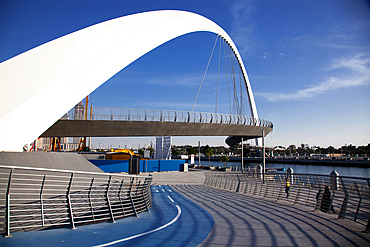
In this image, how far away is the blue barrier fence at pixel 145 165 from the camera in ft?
119

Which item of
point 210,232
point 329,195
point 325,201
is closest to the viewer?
point 210,232

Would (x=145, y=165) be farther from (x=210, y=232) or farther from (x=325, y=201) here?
(x=210, y=232)

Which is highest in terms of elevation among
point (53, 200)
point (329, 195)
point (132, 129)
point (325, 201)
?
point (132, 129)

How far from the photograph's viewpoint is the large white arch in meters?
10.7

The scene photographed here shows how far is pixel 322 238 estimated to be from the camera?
574 centimetres

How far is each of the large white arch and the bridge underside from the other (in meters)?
10.2

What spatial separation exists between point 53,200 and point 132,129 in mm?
23177

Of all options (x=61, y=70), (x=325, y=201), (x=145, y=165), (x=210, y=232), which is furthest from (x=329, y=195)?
(x=145, y=165)

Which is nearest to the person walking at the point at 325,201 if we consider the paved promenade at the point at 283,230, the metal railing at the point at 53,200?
the paved promenade at the point at 283,230

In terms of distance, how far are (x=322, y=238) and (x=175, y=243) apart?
350 centimetres

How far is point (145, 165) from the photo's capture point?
41.2m

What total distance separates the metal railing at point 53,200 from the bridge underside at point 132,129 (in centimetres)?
1818

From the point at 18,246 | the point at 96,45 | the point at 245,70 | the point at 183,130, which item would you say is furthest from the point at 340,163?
the point at 18,246

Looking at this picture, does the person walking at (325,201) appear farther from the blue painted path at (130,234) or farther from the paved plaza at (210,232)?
the blue painted path at (130,234)
